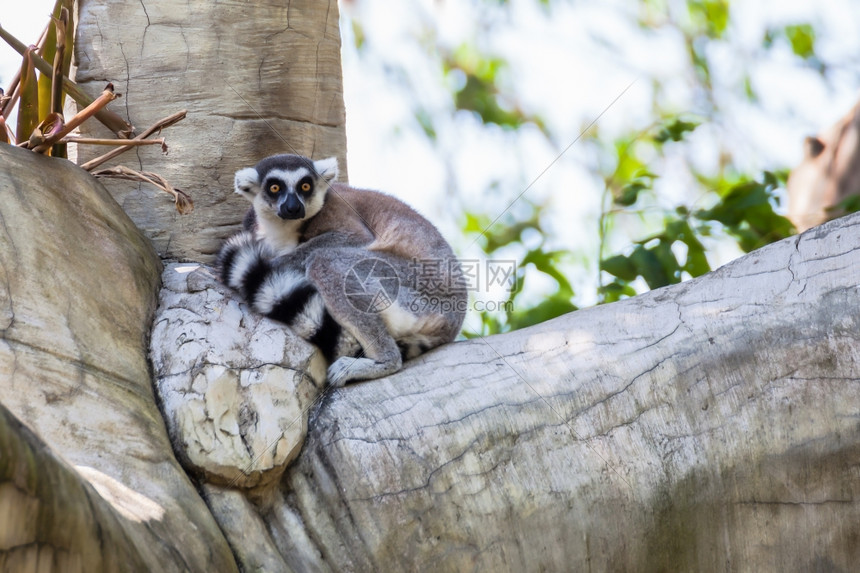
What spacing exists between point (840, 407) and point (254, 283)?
2286 mm

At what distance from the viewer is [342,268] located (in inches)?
148

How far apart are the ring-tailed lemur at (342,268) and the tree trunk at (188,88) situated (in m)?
0.20

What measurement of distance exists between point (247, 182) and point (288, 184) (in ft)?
0.83

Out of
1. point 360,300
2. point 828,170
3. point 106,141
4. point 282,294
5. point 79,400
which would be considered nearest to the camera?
point 79,400

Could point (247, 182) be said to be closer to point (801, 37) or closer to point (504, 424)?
point (504, 424)

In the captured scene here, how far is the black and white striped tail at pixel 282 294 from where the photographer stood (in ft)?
10.6

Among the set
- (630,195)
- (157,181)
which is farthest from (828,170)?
(157,181)

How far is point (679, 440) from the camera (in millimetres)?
2906

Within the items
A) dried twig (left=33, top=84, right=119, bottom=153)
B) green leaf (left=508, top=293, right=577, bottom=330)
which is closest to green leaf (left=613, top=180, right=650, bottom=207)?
green leaf (left=508, top=293, right=577, bottom=330)

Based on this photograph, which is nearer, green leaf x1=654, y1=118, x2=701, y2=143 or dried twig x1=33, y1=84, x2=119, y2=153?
dried twig x1=33, y1=84, x2=119, y2=153

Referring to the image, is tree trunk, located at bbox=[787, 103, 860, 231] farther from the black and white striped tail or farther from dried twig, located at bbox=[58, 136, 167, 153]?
dried twig, located at bbox=[58, 136, 167, 153]

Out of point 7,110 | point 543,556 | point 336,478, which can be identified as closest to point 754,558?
point 543,556

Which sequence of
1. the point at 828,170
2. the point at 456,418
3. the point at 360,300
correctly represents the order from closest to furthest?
the point at 456,418, the point at 360,300, the point at 828,170

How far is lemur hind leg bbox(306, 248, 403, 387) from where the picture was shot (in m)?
3.36
